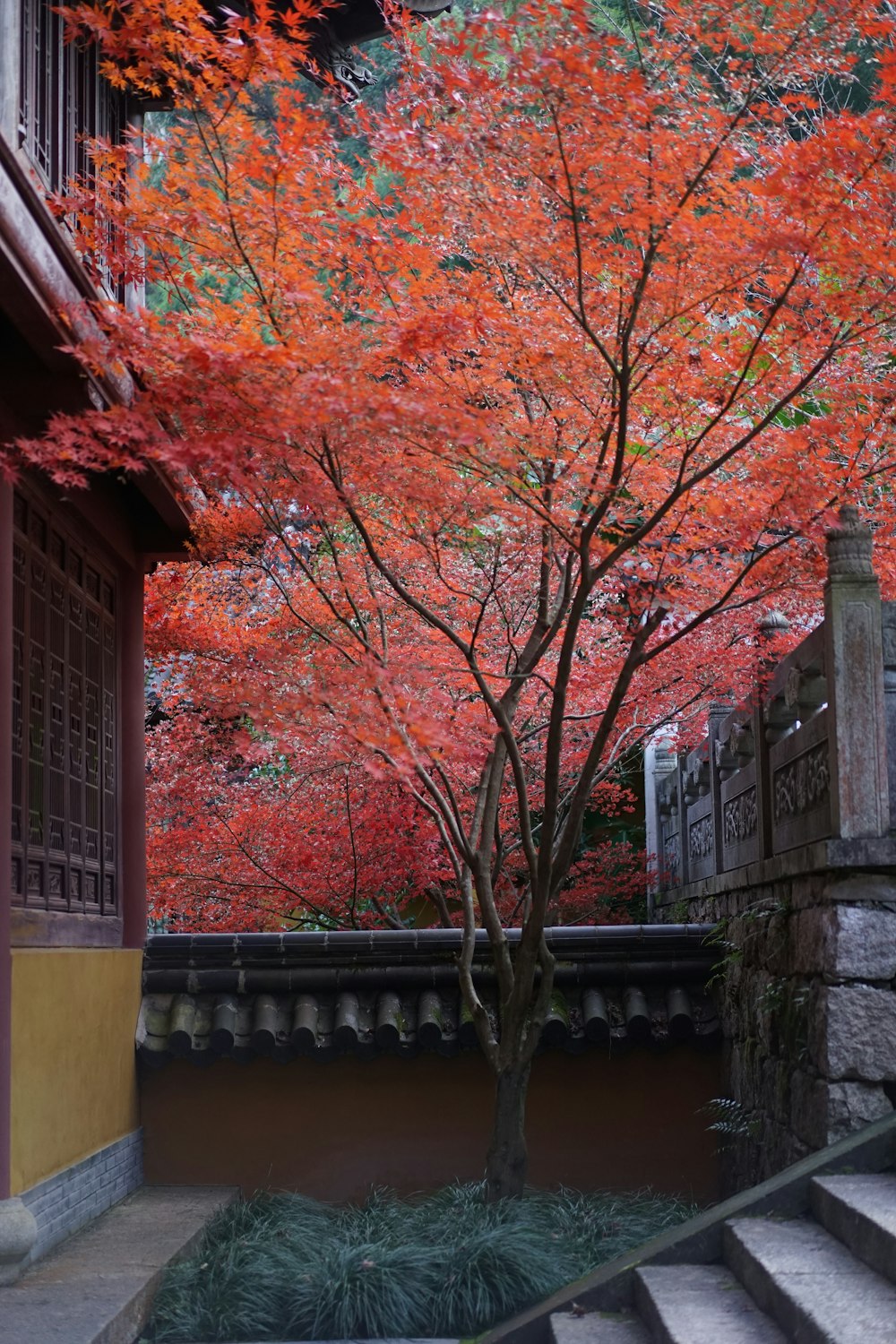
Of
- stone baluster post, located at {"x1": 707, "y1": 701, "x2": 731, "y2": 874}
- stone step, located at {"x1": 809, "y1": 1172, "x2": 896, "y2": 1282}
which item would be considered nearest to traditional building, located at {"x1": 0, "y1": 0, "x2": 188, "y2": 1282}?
stone step, located at {"x1": 809, "y1": 1172, "x2": 896, "y2": 1282}

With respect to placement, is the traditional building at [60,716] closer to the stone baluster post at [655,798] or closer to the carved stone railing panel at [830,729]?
the carved stone railing panel at [830,729]

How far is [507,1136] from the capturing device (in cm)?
744

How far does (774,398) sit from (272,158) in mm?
3720

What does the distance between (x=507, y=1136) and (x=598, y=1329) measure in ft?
6.09

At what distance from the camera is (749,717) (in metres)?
8.88

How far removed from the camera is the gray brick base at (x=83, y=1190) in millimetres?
6812

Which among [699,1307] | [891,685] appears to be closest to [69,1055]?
[699,1307]

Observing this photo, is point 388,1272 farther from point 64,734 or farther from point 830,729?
point 64,734

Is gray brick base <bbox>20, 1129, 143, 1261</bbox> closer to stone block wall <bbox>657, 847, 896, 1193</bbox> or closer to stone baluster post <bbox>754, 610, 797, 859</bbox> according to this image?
stone block wall <bbox>657, 847, 896, 1193</bbox>

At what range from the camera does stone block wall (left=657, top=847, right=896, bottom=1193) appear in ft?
20.3

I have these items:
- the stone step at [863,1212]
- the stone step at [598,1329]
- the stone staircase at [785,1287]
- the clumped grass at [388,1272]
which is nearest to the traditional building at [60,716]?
the clumped grass at [388,1272]

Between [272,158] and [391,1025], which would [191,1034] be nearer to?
Answer: [391,1025]

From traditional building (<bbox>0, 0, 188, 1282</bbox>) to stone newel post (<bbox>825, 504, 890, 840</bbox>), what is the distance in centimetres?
376

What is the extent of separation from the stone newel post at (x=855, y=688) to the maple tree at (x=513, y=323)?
589 mm
